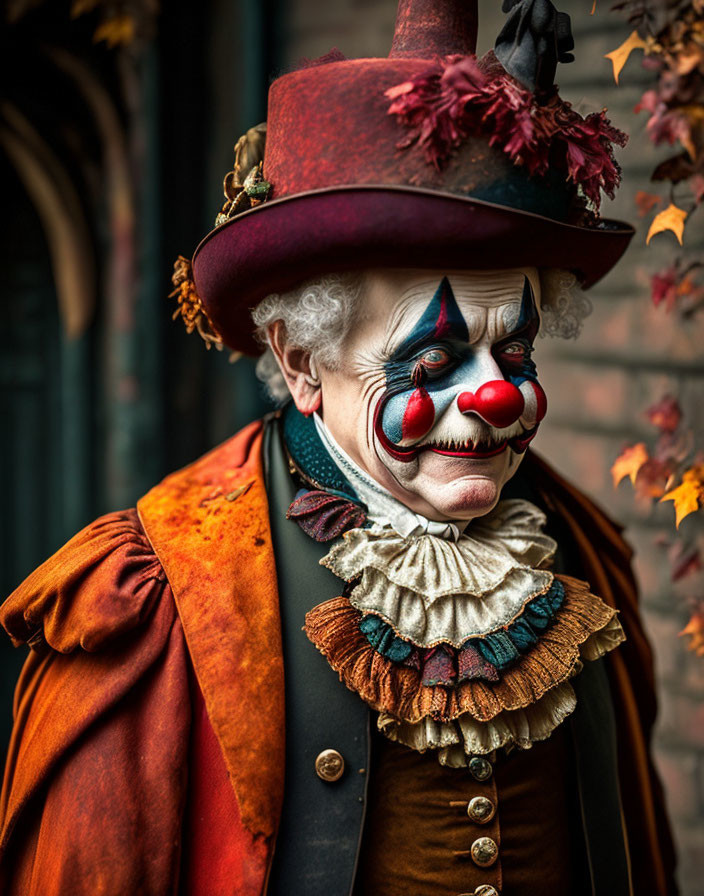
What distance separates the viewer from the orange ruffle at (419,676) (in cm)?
151

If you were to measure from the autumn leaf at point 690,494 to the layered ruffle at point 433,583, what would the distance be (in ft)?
1.34

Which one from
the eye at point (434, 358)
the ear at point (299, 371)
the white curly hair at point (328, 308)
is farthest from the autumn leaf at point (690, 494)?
the ear at point (299, 371)

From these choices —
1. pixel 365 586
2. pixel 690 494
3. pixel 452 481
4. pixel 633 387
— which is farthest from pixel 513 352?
pixel 633 387

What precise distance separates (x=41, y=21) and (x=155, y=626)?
8.99 ft

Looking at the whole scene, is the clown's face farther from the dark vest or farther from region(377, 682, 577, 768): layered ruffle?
region(377, 682, 577, 768): layered ruffle

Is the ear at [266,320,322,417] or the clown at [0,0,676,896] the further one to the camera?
the ear at [266,320,322,417]

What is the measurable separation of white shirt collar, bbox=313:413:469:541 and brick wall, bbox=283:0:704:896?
3.48ft

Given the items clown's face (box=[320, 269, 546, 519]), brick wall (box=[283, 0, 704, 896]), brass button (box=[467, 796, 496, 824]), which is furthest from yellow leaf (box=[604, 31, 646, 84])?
brass button (box=[467, 796, 496, 824])

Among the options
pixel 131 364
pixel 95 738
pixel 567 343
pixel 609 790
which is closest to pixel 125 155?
pixel 131 364

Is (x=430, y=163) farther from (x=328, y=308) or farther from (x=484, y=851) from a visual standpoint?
(x=484, y=851)

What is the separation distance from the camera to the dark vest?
59.4 inches

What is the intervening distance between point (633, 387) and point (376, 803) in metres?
1.55

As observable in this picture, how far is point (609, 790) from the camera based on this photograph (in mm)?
1731

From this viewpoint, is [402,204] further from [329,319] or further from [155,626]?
[155,626]
